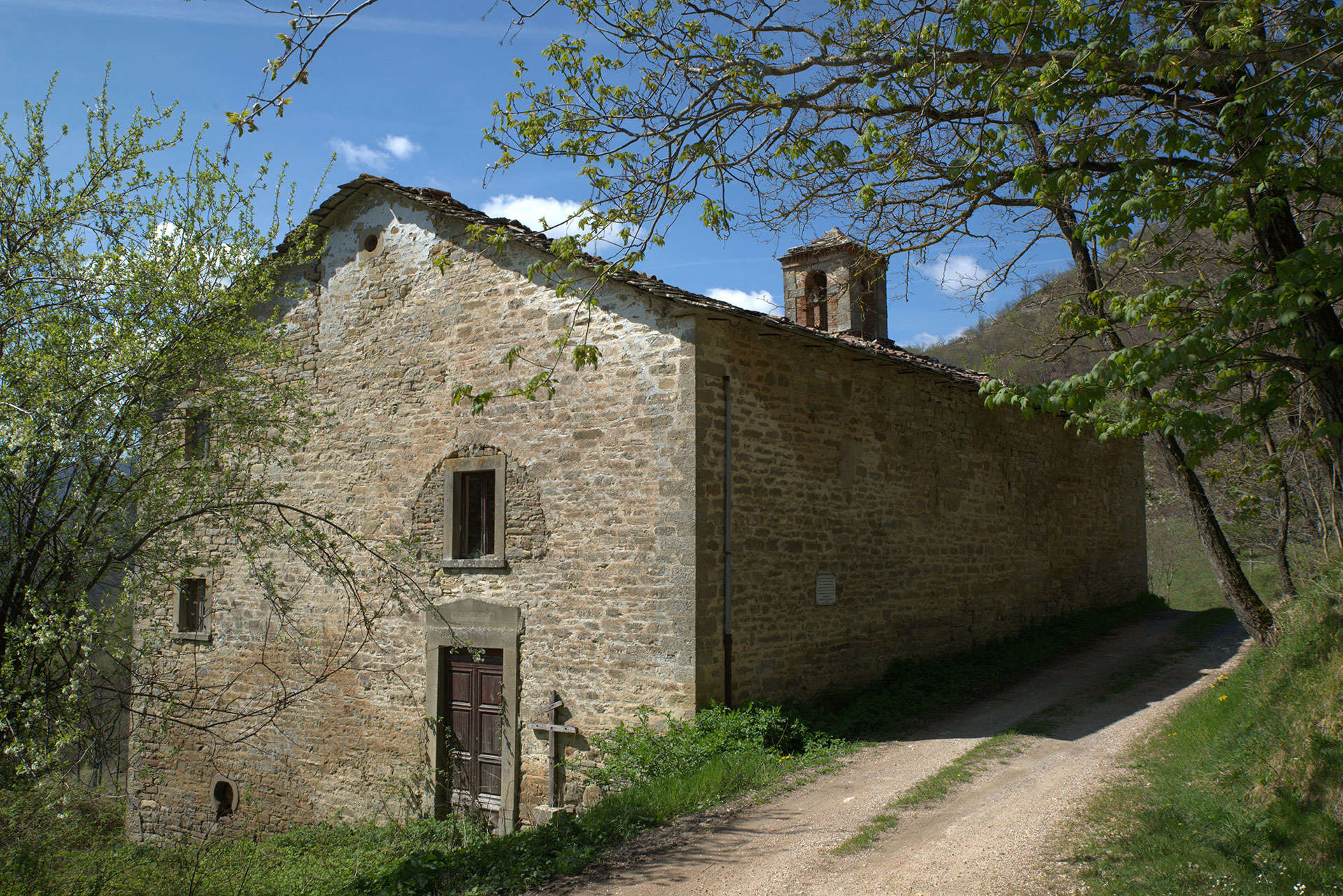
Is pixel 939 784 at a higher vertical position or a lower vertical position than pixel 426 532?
→ lower

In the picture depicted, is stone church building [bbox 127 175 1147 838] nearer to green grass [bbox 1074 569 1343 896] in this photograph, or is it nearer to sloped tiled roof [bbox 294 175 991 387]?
sloped tiled roof [bbox 294 175 991 387]

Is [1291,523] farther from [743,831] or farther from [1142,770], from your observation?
[743,831]

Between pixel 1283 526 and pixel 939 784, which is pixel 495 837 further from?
pixel 1283 526

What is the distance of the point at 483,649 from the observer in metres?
9.38

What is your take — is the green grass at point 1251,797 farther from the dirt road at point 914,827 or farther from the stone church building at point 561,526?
the stone church building at point 561,526

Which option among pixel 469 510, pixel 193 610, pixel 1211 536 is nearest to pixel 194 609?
pixel 193 610

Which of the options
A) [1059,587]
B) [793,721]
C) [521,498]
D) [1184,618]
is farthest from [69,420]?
[1184,618]

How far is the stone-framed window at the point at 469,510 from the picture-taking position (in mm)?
9641

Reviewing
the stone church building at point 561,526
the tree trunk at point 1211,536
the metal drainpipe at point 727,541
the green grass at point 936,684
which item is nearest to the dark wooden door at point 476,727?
the stone church building at point 561,526

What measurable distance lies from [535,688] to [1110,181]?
6921mm

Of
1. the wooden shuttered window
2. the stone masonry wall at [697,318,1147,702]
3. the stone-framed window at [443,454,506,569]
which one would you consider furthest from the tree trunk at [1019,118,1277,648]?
the wooden shuttered window

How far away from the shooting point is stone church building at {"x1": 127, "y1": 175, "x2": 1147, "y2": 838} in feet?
27.8

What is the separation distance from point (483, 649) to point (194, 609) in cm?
567

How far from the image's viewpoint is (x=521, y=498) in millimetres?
9312
